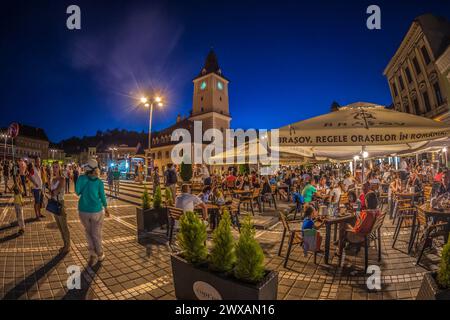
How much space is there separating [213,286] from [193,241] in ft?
2.03

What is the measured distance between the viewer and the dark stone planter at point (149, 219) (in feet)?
24.3

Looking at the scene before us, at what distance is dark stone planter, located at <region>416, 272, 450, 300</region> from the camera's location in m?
2.33

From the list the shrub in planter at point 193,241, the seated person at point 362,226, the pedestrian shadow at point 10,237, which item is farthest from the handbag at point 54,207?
the seated person at point 362,226

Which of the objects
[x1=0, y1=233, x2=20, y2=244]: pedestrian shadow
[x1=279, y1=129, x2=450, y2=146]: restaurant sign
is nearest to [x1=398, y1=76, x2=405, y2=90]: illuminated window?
[x1=279, y1=129, x2=450, y2=146]: restaurant sign

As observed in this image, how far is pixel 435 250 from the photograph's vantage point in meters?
5.29

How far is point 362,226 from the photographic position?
4652 mm

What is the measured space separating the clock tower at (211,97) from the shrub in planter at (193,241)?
44.2 m

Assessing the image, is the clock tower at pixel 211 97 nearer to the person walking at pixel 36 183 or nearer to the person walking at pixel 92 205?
the person walking at pixel 36 183

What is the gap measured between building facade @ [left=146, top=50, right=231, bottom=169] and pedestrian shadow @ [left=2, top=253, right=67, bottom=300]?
4167 centimetres

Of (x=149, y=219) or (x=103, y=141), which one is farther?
(x=103, y=141)

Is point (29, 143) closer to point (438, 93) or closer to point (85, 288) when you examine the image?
point (85, 288)

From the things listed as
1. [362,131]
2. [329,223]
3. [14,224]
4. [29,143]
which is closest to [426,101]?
[362,131]
